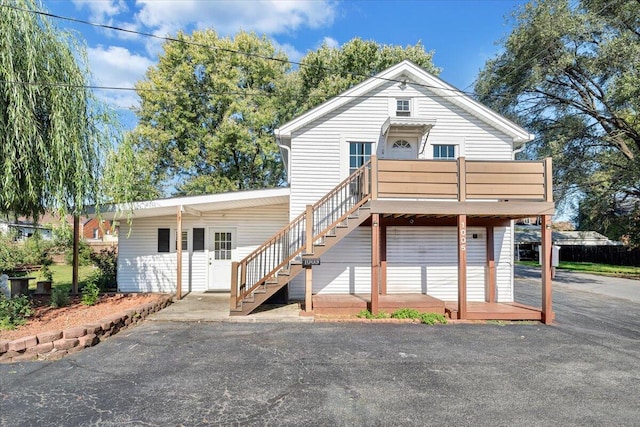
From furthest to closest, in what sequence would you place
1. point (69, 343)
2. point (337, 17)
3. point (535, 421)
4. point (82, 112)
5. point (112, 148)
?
1. point (337, 17)
2. point (112, 148)
3. point (82, 112)
4. point (69, 343)
5. point (535, 421)

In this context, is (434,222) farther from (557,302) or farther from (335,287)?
(557,302)

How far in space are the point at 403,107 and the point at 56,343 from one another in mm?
9635

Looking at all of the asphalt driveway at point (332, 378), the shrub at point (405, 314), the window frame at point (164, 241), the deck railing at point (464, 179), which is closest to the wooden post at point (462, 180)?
the deck railing at point (464, 179)

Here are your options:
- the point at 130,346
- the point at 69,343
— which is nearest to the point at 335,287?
the point at 130,346

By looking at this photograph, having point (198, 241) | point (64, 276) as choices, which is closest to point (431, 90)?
point (198, 241)

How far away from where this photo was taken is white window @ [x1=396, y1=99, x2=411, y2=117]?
400 inches

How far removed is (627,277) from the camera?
17766 mm

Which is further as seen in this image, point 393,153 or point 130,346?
point 393,153

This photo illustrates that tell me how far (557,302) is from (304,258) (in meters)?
8.64

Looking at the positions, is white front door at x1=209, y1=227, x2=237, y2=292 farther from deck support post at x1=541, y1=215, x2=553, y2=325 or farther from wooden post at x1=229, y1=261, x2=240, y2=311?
deck support post at x1=541, y1=215, x2=553, y2=325

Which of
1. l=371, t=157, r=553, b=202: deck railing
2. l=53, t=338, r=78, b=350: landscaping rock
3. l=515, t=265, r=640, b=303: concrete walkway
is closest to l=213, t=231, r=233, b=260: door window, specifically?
l=371, t=157, r=553, b=202: deck railing

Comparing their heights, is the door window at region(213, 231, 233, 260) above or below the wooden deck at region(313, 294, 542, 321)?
above

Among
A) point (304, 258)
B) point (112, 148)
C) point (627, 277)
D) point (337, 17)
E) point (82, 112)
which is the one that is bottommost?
point (627, 277)

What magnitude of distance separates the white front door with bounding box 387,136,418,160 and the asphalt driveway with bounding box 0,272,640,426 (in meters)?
5.07
